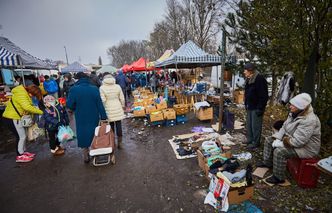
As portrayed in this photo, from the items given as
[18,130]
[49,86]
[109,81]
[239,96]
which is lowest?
[239,96]

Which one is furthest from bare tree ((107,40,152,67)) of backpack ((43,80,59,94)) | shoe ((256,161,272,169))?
shoe ((256,161,272,169))

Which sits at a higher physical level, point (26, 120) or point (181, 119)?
point (26, 120)

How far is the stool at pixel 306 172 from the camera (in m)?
2.68

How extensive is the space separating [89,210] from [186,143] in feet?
8.93

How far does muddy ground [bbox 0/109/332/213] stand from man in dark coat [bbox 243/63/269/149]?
480 millimetres

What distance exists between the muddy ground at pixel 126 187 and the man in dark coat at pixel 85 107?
2.50 ft

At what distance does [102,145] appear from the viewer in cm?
373

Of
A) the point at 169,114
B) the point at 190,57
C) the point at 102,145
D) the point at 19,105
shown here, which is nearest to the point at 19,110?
the point at 19,105

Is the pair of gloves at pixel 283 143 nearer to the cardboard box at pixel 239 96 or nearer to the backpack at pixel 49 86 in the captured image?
the cardboard box at pixel 239 96

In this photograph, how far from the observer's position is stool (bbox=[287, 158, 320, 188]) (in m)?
2.68

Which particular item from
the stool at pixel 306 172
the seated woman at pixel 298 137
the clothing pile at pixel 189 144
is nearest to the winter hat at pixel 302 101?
the seated woman at pixel 298 137

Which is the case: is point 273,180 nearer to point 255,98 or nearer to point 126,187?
point 255,98

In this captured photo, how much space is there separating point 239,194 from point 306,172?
118cm

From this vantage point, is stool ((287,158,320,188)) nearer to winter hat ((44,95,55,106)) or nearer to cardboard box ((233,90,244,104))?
winter hat ((44,95,55,106))
